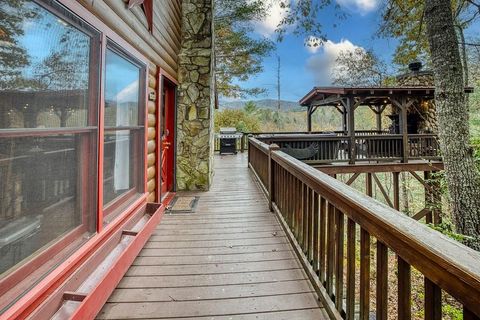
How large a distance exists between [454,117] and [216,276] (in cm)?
375

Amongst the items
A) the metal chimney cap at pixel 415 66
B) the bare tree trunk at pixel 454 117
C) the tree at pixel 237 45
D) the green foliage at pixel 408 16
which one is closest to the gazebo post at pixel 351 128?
the green foliage at pixel 408 16

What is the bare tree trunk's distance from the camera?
3742 mm

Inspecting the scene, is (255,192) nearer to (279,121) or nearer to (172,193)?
(172,193)

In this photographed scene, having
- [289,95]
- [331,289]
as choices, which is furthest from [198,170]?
[289,95]

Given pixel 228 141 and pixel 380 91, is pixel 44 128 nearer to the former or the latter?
pixel 380 91

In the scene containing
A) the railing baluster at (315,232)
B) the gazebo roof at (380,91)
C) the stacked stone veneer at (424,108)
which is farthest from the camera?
the stacked stone veneer at (424,108)

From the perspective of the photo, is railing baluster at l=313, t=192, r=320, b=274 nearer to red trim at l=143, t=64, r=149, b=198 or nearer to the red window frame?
the red window frame

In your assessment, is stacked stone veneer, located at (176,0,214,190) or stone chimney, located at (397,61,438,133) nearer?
stacked stone veneer, located at (176,0,214,190)

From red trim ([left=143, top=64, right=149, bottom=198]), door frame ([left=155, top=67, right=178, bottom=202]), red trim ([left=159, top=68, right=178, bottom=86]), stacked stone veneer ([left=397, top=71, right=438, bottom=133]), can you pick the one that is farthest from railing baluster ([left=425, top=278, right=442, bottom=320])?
stacked stone veneer ([left=397, top=71, right=438, bottom=133])

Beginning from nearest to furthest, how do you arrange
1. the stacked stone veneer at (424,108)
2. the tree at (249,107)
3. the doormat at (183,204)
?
the doormat at (183,204) < the stacked stone veneer at (424,108) < the tree at (249,107)

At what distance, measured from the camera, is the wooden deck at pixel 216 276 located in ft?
6.32

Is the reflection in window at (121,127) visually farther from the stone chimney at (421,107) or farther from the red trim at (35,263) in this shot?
the stone chimney at (421,107)

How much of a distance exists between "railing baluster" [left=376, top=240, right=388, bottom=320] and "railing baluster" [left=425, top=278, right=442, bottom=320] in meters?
0.31

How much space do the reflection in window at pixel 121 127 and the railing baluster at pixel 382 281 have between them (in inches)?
81.1
